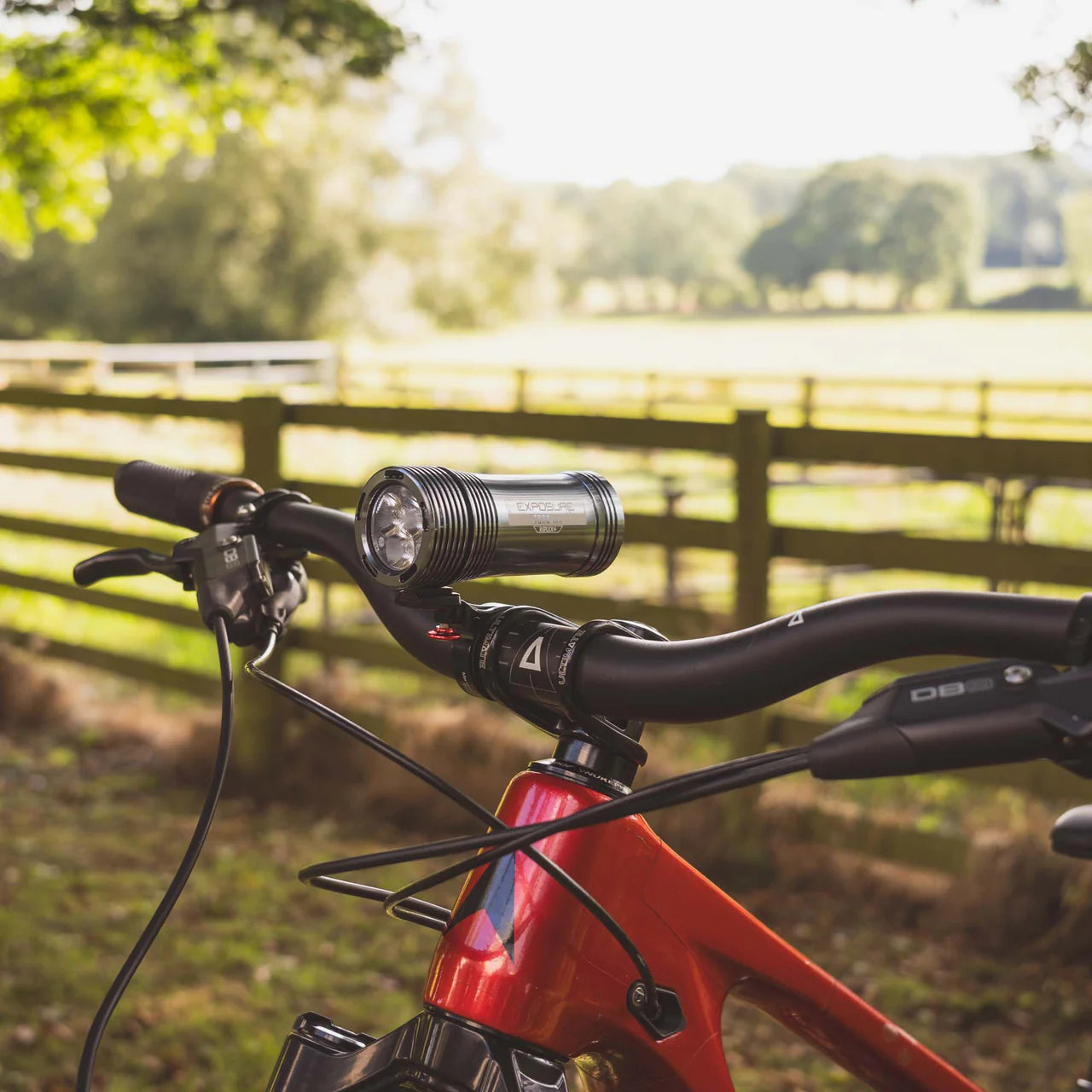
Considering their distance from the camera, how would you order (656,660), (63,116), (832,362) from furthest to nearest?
(832,362)
(63,116)
(656,660)

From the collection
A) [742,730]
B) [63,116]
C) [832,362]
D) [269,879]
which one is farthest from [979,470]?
[832,362]

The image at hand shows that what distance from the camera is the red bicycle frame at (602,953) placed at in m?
0.90

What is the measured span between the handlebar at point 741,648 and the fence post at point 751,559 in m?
3.00

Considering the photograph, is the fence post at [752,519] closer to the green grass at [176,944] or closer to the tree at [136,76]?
the green grass at [176,944]

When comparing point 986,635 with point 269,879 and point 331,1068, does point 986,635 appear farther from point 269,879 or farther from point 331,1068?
point 269,879

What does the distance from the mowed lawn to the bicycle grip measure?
2421cm

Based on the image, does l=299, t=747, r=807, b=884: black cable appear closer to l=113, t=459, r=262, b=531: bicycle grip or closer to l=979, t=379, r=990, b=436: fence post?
l=113, t=459, r=262, b=531: bicycle grip

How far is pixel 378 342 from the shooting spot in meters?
47.9

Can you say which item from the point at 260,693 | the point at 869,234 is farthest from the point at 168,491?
the point at 869,234

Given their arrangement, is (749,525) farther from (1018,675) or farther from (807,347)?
(807,347)

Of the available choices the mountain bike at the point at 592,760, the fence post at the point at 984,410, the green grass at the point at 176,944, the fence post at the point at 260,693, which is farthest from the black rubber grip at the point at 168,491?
the fence post at the point at 984,410

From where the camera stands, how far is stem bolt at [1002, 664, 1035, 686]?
696 mm

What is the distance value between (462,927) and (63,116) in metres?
7.76

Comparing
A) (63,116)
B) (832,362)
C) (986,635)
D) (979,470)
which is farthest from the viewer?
(832,362)
